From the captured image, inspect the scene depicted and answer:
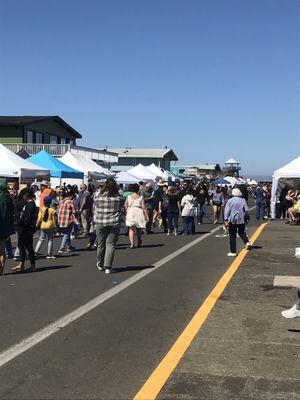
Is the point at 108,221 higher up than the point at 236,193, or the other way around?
the point at 236,193

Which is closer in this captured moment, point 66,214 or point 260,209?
point 66,214

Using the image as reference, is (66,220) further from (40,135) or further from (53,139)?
(53,139)

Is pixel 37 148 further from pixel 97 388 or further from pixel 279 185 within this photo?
pixel 97 388

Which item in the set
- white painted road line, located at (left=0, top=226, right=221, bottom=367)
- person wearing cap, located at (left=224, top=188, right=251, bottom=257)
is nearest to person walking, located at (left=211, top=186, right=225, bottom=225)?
person wearing cap, located at (left=224, top=188, right=251, bottom=257)

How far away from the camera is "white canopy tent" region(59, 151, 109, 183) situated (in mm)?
27656

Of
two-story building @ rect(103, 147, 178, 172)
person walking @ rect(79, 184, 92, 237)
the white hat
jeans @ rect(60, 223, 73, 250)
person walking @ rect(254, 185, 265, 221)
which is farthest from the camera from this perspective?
two-story building @ rect(103, 147, 178, 172)

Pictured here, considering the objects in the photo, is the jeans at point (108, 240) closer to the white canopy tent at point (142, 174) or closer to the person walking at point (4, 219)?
the person walking at point (4, 219)

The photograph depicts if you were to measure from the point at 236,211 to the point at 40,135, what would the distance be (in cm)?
3415

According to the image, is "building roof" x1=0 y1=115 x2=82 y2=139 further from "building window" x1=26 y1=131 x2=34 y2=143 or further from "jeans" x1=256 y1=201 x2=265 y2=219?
"jeans" x1=256 y1=201 x2=265 y2=219

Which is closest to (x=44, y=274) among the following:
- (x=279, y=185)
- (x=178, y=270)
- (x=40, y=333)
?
(x=178, y=270)

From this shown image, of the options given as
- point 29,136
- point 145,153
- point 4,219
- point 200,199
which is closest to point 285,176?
point 200,199

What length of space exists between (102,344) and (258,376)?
169 cm

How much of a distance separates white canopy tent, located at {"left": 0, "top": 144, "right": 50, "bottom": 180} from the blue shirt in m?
10.2

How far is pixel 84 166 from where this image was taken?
93.3 ft
